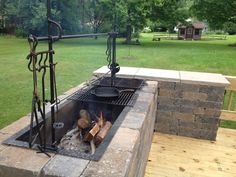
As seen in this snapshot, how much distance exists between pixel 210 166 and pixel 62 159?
1.83 m

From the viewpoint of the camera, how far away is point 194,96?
9.80ft

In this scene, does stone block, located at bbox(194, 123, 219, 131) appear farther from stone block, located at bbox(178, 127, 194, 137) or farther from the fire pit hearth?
the fire pit hearth

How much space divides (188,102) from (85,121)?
1.53 m

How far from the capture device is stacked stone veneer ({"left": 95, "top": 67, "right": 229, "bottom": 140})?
115 inches

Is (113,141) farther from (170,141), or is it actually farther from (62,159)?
(170,141)

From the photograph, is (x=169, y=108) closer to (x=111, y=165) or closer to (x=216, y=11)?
(x=111, y=165)

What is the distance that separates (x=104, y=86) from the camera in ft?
8.54

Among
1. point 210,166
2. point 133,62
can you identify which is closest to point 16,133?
point 210,166

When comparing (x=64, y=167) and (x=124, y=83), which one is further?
(x=124, y=83)

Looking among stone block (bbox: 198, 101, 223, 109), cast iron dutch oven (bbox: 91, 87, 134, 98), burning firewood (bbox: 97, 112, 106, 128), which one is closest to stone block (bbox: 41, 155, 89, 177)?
burning firewood (bbox: 97, 112, 106, 128)

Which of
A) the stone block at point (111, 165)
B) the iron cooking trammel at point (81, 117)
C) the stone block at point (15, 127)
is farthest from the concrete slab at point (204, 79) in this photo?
the stone block at point (15, 127)

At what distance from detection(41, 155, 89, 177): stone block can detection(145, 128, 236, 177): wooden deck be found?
1291mm

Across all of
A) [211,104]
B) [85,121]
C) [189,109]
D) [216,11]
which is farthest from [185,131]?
[216,11]

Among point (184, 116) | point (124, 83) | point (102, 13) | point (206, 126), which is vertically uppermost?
point (102, 13)
